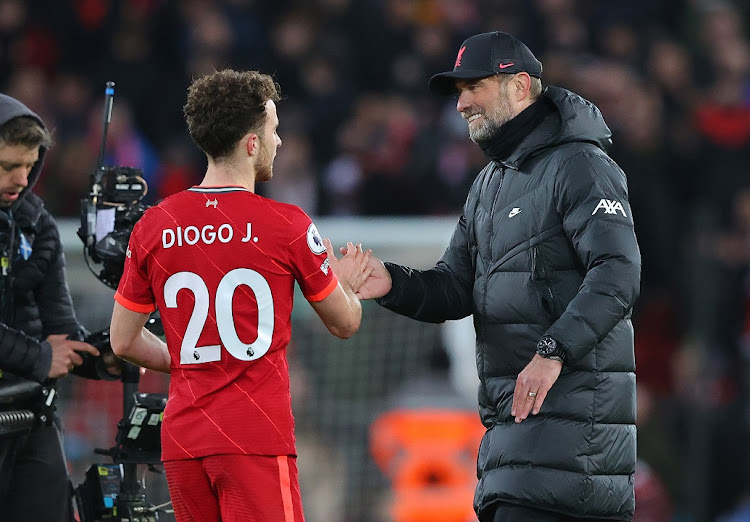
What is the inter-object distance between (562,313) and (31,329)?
2036 millimetres

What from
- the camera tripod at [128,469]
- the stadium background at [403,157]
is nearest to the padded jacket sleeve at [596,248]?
the camera tripod at [128,469]

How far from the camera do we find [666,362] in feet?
31.3

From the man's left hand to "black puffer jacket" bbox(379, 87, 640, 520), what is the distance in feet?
0.26

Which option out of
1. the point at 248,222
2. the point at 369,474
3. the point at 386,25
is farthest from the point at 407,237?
the point at 248,222

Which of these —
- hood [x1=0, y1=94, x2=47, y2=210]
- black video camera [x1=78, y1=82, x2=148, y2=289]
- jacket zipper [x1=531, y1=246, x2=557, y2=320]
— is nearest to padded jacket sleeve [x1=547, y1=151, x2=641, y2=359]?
jacket zipper [x1=531, y1=246, x2=557, y2=320]

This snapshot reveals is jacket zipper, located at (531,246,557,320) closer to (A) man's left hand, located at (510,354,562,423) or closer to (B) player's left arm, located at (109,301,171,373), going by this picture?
(A) man's left hand, located at (510,354,562,423)

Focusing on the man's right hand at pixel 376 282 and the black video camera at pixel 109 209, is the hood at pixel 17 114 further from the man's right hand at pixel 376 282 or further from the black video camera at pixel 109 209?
the man's right hand at pixel 376 282

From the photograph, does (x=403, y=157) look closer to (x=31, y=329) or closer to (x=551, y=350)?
(x=31, y=329)

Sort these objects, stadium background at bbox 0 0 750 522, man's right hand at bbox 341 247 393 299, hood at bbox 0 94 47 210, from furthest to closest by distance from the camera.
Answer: stadium background at bbox 0 0 750 522
hood at bbox 0 94 47 210
man's right hand at bbox 341 247 393 299

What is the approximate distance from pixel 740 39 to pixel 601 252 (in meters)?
6.93

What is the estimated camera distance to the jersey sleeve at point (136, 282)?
4.08 meters

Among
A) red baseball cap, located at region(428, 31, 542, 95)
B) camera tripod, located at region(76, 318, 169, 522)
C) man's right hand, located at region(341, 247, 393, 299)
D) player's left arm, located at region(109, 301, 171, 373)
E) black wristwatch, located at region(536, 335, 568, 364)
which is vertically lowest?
camera tripod, located at region(76, 318, 169, 522)

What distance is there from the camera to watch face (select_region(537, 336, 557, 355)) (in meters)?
4.11

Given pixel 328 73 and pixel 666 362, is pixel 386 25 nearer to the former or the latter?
pixel 328 73
